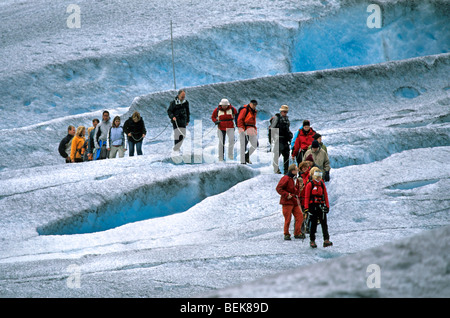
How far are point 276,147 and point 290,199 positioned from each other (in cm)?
379

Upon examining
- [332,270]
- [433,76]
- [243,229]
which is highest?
[433,76]

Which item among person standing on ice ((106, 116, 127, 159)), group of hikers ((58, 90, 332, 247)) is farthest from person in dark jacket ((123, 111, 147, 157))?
person standing on ice ((106, 116, 127, 159))

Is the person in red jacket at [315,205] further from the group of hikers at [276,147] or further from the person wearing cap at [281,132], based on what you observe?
the person wearing cap at [281,132]

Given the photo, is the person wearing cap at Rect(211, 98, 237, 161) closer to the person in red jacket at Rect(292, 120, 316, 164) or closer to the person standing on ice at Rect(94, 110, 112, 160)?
the person in red jacket at Rect(292, 120, 316, 164)

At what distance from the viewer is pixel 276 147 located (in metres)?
13.4

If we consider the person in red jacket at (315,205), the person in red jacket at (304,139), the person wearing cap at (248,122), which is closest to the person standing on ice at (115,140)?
the person wearing cap at (248,122)

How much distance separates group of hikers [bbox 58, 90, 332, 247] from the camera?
910 centimetres

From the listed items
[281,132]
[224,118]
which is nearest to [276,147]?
[281,132]

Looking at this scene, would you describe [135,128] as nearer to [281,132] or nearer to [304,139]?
[281,132]
